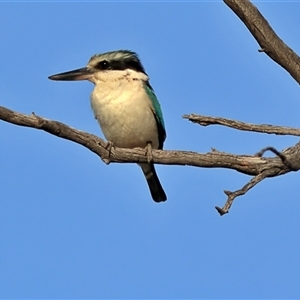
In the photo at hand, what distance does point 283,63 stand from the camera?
473cm

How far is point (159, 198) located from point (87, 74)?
173 cm

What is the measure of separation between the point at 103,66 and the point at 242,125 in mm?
2227

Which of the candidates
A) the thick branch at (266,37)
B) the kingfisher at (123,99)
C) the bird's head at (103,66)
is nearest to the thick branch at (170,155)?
the thick branch at (266,37)

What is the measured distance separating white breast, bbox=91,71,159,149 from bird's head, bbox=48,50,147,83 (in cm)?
11

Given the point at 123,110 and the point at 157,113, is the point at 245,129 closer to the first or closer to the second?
the point at 123,110

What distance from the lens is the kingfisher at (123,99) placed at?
20.3 feet

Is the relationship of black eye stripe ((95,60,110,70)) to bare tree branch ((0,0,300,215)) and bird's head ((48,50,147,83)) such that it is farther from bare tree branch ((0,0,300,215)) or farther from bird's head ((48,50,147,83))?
bare tree branch ((0,0,300,215))

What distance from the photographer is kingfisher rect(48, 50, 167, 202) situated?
244 inches

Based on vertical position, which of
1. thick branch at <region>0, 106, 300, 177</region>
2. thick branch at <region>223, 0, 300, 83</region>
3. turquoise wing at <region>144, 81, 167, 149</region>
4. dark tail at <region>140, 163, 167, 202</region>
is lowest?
thick branch at <region>0, 106, 300, 177</region>

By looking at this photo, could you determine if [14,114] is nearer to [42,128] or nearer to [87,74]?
[42,128]

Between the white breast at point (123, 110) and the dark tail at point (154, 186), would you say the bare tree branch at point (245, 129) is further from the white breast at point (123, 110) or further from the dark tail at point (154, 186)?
the dark tail at point (154, 186)

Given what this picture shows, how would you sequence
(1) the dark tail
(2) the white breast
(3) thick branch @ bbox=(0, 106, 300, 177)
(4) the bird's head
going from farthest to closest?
(1) the dark tail, (4) the bird's head, (2) the white breast, (3) thick branch @ bbox=(0, 106, 300, 177)

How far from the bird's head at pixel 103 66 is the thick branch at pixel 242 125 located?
1.96 m

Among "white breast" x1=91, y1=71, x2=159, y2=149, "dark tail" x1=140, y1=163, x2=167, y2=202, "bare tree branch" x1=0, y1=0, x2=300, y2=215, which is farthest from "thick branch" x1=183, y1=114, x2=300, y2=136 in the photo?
"dark tail" x1=140, y1=163, x2=167, y2=202
